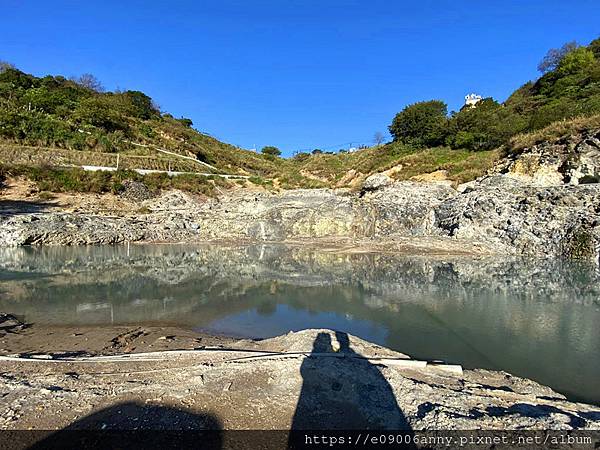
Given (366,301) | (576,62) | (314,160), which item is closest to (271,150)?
(314,160)

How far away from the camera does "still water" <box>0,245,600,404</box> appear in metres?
7.36

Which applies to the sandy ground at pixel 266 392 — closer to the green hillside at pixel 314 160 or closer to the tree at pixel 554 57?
the green hillside at pixel 314 160

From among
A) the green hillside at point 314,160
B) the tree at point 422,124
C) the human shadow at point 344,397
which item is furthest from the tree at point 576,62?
the human shadow at point 344,397

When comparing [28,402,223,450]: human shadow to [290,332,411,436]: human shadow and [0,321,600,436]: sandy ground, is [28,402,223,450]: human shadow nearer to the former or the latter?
[0,321,600,436]: sandy ground

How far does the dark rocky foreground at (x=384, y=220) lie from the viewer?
20.6 metres

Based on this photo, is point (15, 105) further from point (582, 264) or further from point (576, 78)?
point (576, 78)

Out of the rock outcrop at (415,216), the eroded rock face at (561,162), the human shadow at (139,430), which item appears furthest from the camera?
A: the eroded rock face at (561,162)

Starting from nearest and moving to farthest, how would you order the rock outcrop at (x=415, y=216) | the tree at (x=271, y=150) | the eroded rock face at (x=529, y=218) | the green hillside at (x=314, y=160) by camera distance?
the eroded rock face at (x=529, y=218), the rock outcrop at (x=415, y=216), the green hillside at (x=314, y=160), the tree at (x=271, y=150)

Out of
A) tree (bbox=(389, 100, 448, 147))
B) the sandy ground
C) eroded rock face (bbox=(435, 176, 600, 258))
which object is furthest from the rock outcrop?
the sandy ground

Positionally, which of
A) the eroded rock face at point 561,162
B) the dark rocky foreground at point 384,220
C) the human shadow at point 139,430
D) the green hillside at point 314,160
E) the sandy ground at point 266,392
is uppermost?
the green hillside at point 314,160

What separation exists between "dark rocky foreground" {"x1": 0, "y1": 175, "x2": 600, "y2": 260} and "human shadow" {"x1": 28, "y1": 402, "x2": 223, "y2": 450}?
63.2 ft

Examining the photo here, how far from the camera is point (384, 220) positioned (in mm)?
25688

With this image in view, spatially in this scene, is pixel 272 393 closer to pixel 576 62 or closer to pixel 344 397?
pixel 344 397

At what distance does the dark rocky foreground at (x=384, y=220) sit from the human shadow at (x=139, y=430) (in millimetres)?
19266
